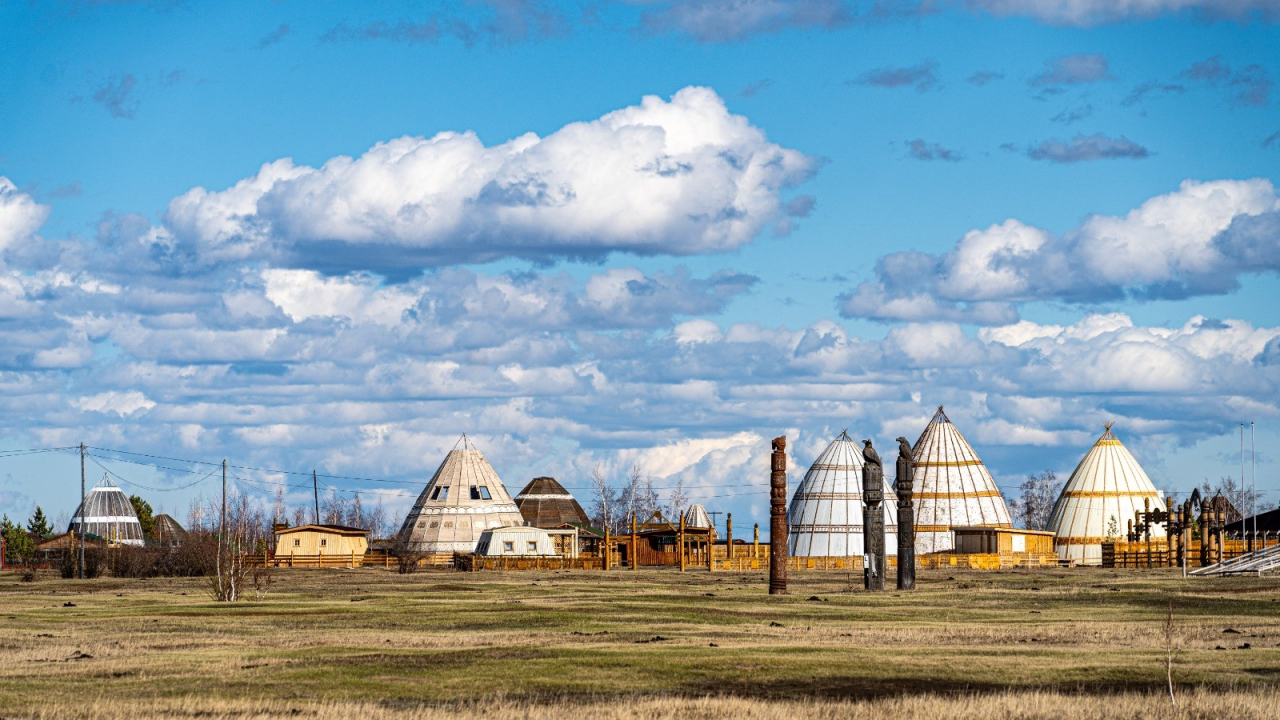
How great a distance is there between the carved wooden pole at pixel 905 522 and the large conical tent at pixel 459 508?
68.3m

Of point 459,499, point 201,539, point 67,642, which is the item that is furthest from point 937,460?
point 67,642

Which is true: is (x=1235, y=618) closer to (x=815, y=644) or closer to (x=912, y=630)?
(x=912, y=630)

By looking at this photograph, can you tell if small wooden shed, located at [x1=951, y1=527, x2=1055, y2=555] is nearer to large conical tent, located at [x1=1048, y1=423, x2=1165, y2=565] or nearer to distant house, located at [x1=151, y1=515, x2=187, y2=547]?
large conical tent, located at [x1=1048, y1=423, x2=1165, y2=565]

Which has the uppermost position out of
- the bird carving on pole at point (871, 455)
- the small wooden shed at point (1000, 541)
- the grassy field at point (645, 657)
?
the bird carving on pole at point (871, 455)

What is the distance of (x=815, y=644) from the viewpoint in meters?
30.7

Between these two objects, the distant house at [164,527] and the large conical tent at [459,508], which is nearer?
the large conical tent at [459,508]

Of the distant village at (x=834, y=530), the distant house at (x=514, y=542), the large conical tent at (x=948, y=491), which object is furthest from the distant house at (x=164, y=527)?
the large conical tent at (x=948, y=491)

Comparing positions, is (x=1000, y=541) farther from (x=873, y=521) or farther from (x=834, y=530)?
(x=873, y=521)

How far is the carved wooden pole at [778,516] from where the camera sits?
54906 mm

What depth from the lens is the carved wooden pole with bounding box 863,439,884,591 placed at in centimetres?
5872

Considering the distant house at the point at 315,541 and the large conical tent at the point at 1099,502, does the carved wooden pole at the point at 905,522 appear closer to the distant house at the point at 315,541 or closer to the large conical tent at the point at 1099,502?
the large conical tent at the point at 1099,502

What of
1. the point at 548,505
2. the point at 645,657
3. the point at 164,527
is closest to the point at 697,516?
the point at 548,505

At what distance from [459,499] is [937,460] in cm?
3970

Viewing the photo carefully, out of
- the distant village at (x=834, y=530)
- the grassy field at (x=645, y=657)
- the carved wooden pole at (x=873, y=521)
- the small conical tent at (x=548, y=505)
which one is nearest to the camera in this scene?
the grassy field at (x=645, y=657)
